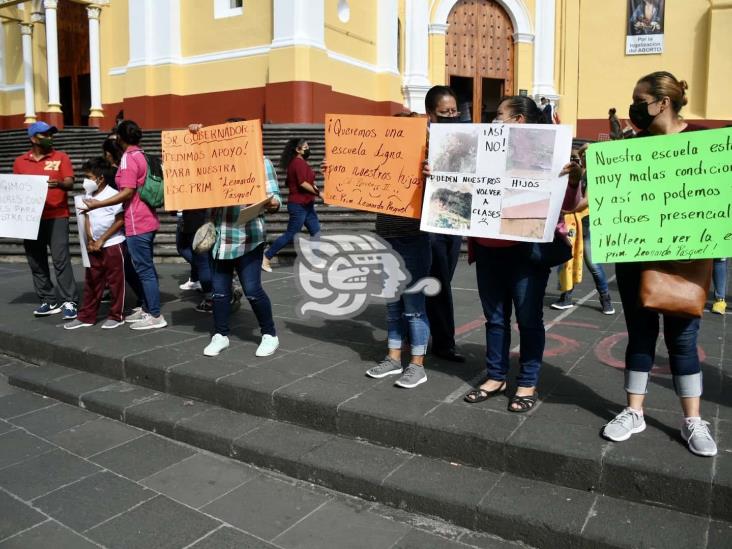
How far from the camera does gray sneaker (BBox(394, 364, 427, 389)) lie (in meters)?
4.16

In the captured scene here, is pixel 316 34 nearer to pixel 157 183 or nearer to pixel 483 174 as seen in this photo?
pixel 157 183

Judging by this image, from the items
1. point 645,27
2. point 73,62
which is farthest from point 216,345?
point 645,27

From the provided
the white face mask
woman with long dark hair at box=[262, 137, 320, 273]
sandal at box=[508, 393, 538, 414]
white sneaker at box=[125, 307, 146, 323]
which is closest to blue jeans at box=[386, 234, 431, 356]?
sandal at box=[508, 393, 538, 414]

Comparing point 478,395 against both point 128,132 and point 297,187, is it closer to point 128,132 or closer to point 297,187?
point 128,132

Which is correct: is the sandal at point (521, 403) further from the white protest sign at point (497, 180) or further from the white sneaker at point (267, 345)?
the white sneaker at point (267, 345)

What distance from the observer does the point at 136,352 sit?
5203mm

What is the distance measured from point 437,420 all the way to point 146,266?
10.8ft

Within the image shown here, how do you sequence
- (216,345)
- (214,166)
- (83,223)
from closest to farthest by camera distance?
(214,166), (216,345), (83,223)

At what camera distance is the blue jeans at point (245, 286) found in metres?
4.86

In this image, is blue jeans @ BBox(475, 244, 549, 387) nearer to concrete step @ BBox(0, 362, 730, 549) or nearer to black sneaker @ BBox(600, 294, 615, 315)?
concrete step @ BBox(0, 362, 730, 549)

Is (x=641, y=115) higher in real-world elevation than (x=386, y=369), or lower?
higher

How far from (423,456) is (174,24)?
15.7 m

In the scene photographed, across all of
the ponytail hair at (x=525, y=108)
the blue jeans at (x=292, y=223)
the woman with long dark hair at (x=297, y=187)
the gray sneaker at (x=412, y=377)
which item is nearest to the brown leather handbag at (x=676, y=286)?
the ponytail hair at (x=525, y=108)

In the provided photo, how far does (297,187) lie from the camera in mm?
8969
